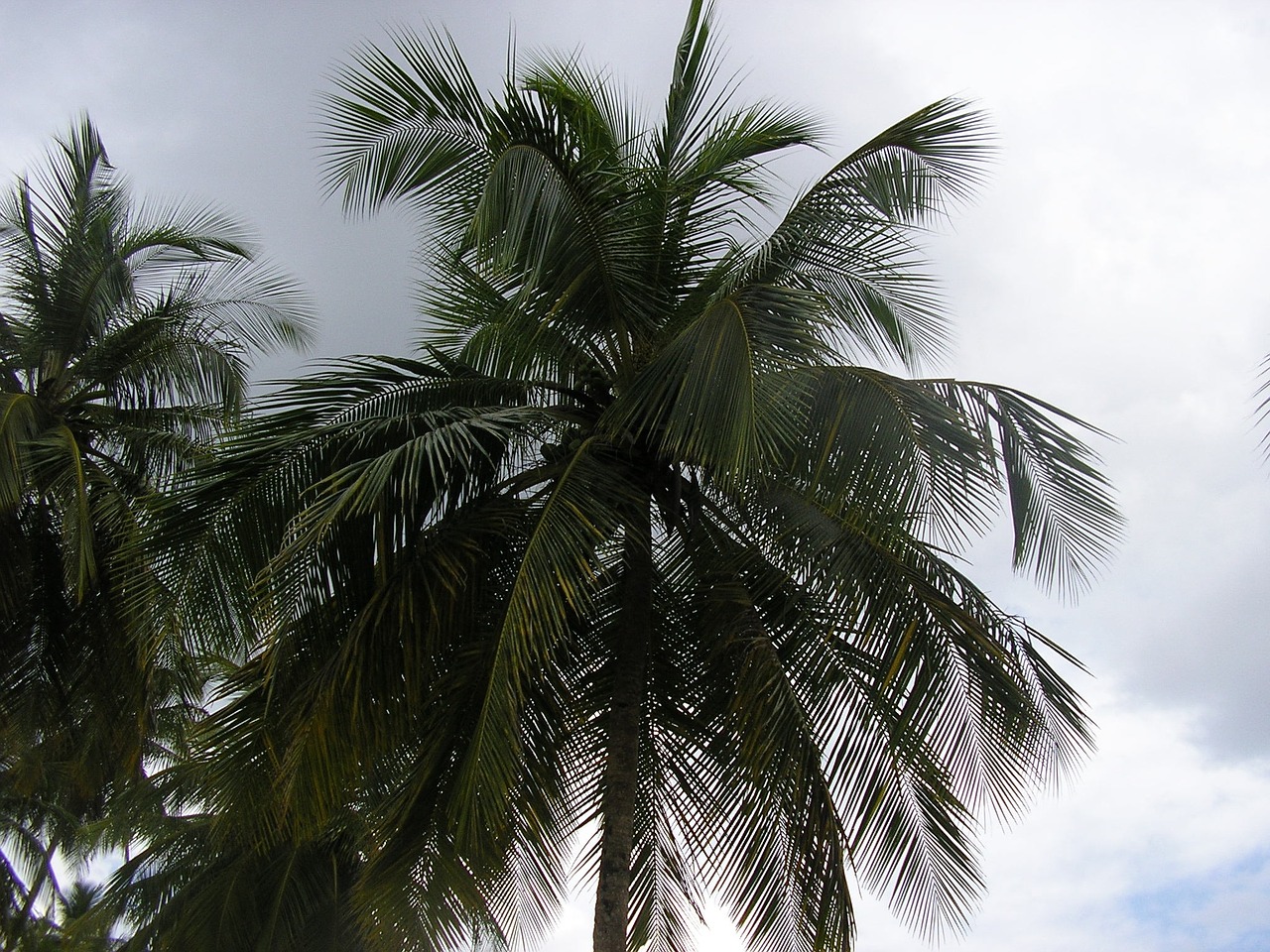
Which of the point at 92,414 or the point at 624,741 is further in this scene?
the point at 92,414

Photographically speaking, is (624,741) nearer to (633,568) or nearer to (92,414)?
(633,568)

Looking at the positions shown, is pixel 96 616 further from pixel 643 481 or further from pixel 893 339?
pixel 893 339

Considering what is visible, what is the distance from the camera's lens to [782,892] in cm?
885

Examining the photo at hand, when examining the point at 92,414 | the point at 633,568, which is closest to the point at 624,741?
the point at 633,568

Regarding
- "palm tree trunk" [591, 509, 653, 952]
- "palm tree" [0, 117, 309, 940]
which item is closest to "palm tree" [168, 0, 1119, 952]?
"palm tree trunk" [591, 509, 653, 952]

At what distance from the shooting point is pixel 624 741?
Result: 9047 mm

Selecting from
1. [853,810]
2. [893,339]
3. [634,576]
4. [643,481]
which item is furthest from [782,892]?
[893,339]

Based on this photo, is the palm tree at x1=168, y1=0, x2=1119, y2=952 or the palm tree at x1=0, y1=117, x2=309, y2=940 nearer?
the palm tree at x1=168, y1=0, x2=1119, y2=952

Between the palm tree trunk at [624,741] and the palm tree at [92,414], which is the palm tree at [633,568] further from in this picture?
the palm tree at [92,414]

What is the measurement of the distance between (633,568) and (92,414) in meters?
6.60

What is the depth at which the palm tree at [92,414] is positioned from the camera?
12109mm

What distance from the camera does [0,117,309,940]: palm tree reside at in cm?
1211

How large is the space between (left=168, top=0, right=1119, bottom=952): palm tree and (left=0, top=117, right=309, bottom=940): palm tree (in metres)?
3.55

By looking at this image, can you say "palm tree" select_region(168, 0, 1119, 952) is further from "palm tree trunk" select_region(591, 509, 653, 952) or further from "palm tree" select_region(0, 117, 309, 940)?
"palm tree" select_region(0, 117, 309, 940)
